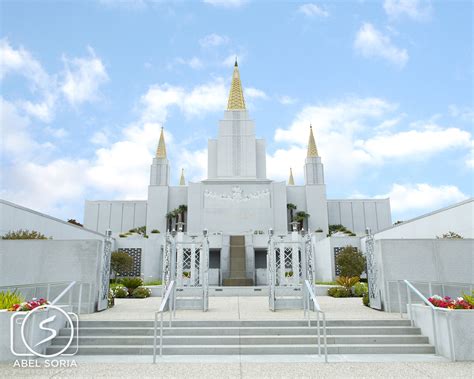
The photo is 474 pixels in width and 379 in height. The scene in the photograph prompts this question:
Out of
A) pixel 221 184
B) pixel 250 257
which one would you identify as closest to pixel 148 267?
pixel 250 257

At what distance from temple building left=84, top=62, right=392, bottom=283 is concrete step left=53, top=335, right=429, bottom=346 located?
26998 millimetres

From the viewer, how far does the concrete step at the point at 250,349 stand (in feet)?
24.2

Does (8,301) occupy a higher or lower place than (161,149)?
lower

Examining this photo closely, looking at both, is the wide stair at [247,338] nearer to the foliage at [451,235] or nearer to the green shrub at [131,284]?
the green shrub at [131,284]

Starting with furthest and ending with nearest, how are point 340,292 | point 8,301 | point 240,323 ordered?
1. point 340,292
2. point 240,323
3. point 8,301

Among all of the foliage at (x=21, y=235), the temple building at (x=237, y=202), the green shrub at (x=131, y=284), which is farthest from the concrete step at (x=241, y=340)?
the temple building at (x=237, y=202)

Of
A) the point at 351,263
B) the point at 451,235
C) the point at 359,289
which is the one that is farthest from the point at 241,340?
the point at 351,263

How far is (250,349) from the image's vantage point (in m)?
7.38

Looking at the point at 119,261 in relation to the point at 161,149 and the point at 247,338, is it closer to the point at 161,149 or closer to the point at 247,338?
the point at 247,338

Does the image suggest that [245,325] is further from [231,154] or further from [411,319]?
[231,154]

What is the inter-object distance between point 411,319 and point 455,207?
44.2 ft

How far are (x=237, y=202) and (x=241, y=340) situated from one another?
36015 mm

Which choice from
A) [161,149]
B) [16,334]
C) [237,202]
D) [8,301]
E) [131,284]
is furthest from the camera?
[161,149]

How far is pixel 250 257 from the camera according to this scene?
97.5 ft
